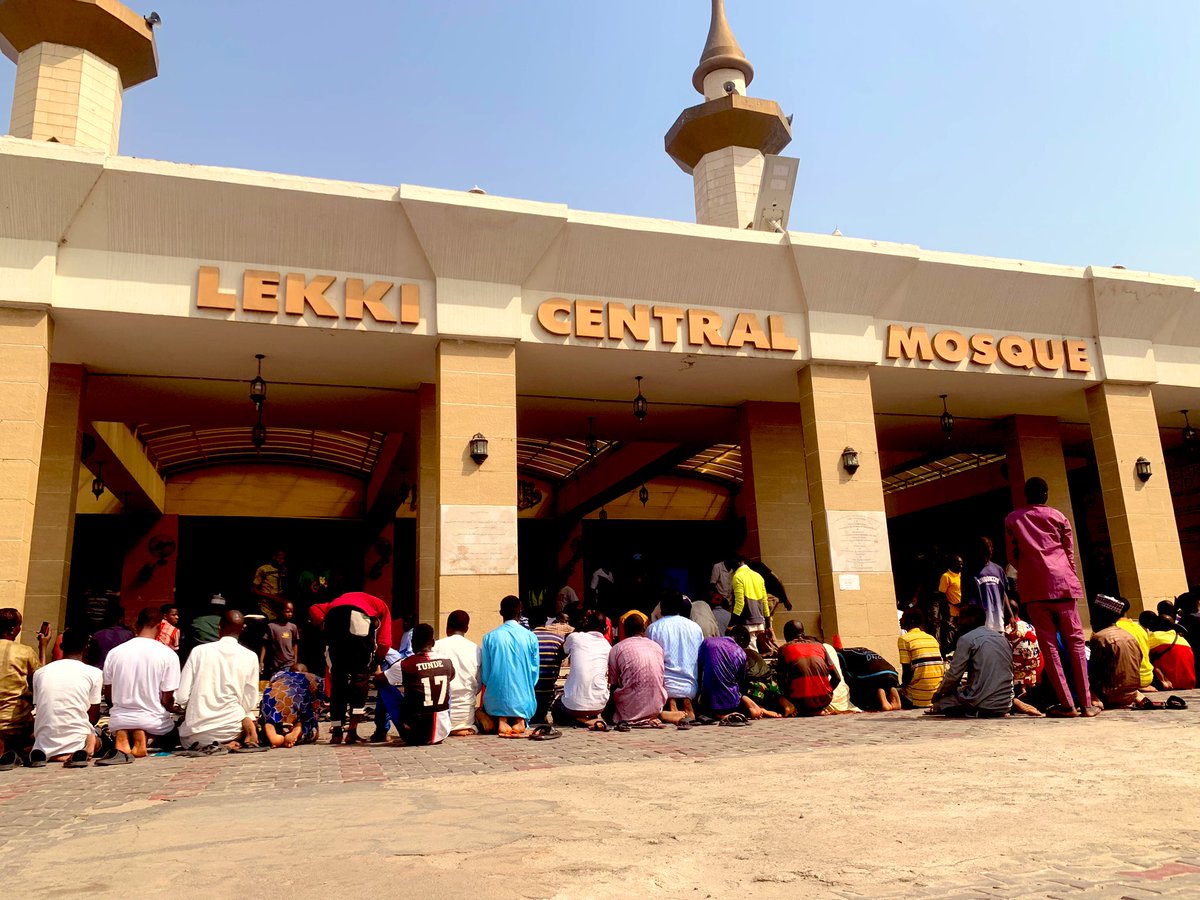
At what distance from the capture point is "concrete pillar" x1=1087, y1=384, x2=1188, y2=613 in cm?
1337

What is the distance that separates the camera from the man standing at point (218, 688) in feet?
24.7

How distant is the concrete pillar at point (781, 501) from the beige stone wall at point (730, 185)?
176 inches

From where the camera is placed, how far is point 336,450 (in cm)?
1988

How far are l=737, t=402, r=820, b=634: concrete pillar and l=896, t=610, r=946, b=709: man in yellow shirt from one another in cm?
424

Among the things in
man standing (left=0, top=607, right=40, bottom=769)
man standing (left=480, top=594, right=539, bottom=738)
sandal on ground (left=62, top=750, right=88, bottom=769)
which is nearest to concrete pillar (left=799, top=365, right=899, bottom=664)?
man standing (left=480, top=594, right=539, bottom=738)

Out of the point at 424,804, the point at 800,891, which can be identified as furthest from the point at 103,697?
the point at 800,891

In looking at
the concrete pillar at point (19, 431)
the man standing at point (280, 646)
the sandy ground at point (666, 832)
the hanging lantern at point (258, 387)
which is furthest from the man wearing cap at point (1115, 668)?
the concrete pillar at point (19, 431)

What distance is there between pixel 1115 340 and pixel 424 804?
13960 mm

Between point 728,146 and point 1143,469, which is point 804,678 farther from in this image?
point 728,146

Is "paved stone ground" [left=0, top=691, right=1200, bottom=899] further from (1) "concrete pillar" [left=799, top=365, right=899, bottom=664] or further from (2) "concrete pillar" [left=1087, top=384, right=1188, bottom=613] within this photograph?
(2) "concrete pillar" [left=1087, top=384, right=1188, bottom=613]

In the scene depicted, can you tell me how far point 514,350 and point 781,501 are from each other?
5444 millimetres

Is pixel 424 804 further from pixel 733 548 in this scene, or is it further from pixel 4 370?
pixel 733 548

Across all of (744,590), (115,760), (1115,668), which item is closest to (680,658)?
(744,590)

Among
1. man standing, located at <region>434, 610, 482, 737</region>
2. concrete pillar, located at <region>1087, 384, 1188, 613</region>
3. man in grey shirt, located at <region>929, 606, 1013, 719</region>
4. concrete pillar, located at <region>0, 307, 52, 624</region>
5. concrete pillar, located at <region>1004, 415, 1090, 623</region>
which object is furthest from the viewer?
concrete pillar, located at <region>1004, 415, 1090, 623</region>
